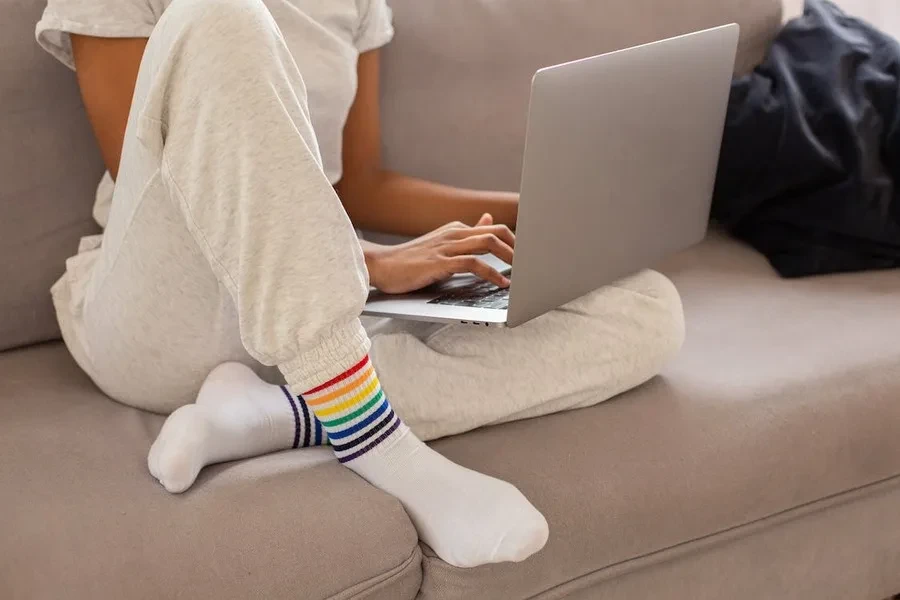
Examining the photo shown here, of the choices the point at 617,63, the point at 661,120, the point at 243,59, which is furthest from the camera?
the point at 661,120

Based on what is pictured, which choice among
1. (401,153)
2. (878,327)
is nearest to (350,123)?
(401,153)

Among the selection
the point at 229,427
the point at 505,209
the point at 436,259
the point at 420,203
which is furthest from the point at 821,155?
the point at 229,427

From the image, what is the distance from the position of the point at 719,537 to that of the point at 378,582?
1.38ft

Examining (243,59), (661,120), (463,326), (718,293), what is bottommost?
(718,293)

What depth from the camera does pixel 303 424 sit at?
3.39 ft

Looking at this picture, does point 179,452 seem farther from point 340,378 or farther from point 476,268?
point 476,268

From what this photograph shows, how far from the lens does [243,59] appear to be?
84cm

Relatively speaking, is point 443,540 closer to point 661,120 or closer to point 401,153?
point 661,120

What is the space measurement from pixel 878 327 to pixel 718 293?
215 millimetres

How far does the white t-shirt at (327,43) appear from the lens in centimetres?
117

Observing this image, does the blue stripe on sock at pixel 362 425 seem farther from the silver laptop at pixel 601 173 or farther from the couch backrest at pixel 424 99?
the couch backrest at pixel 424 99

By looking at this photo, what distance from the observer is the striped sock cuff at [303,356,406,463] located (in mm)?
908

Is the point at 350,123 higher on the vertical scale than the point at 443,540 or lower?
higher

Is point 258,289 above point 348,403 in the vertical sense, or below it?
above
